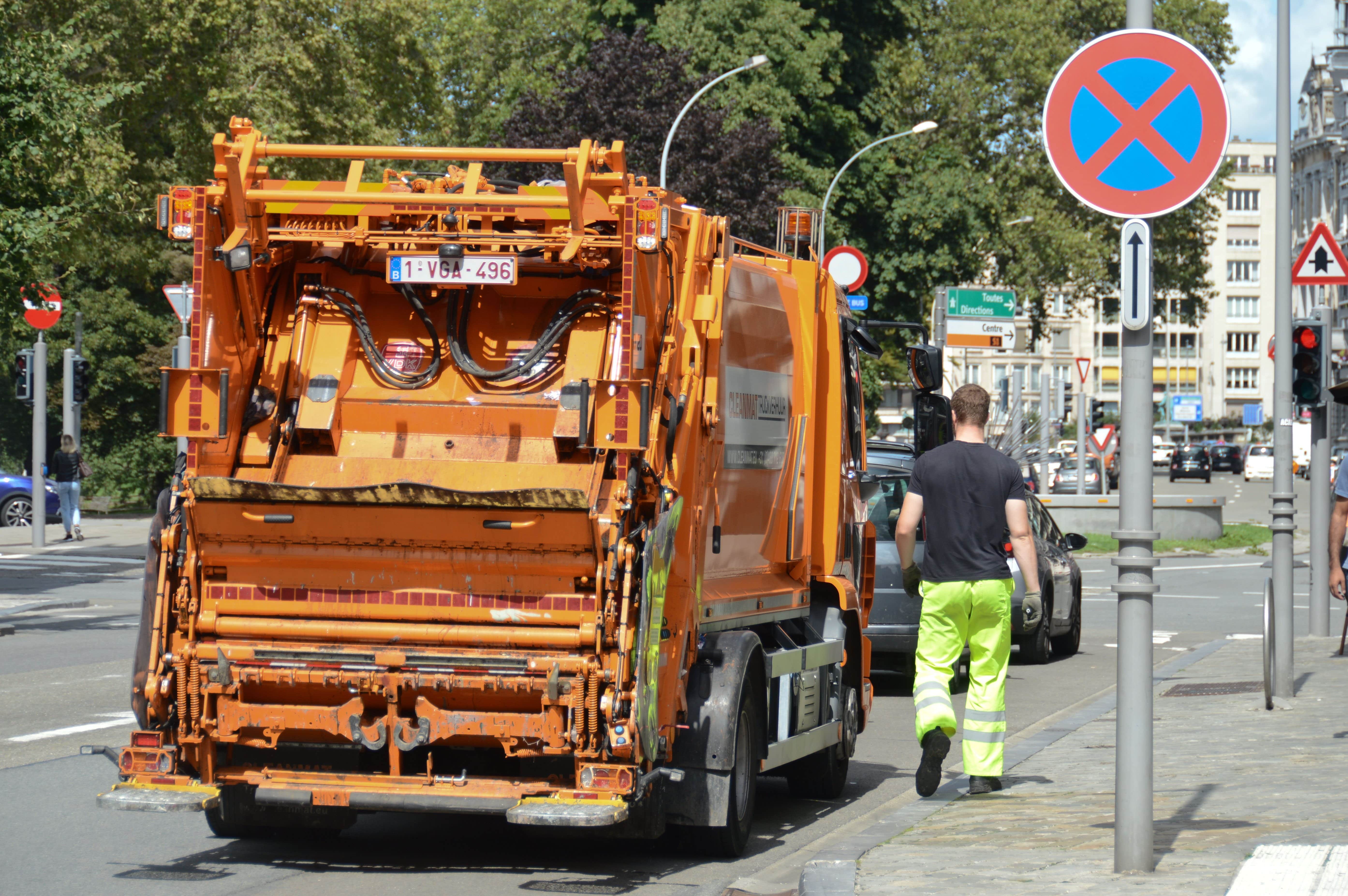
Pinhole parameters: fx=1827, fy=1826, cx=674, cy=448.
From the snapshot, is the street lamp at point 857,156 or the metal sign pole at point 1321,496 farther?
the street lamp at point 857,156

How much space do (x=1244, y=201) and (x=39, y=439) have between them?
467 ft

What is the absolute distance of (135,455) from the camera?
4694 cm

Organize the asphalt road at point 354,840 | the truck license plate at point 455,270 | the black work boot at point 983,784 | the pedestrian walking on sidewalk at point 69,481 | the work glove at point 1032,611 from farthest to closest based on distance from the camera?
the pedestrian walking on sidewalk at point 69,481 < the work glove at point 1032,611 < the black work boot at point 983,784 < the truck license plate at point 455,270 < the asphalt road at point 354,840

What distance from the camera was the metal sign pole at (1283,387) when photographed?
12727 mm

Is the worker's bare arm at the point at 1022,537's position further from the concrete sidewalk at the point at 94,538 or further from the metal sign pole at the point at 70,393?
the metal sign pole at the point at 70,393

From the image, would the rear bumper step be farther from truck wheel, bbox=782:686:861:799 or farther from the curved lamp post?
the curved lamp post

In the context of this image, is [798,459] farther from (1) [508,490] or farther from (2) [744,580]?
(1) [508,490]

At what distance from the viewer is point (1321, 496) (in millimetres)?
17078

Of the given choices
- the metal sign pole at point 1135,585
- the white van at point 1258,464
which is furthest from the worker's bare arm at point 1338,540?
the white van at point 1258,464

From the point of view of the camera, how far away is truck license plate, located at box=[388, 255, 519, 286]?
7.28m

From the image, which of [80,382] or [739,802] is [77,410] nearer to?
[80,382]

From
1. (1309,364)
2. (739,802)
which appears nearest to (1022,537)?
(739,802)

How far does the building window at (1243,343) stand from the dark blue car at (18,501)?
132 meters

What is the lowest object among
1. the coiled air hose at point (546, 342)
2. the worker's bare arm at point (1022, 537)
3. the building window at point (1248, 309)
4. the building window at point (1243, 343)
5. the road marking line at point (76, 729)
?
Result: the road marking line at point (76, 729)
